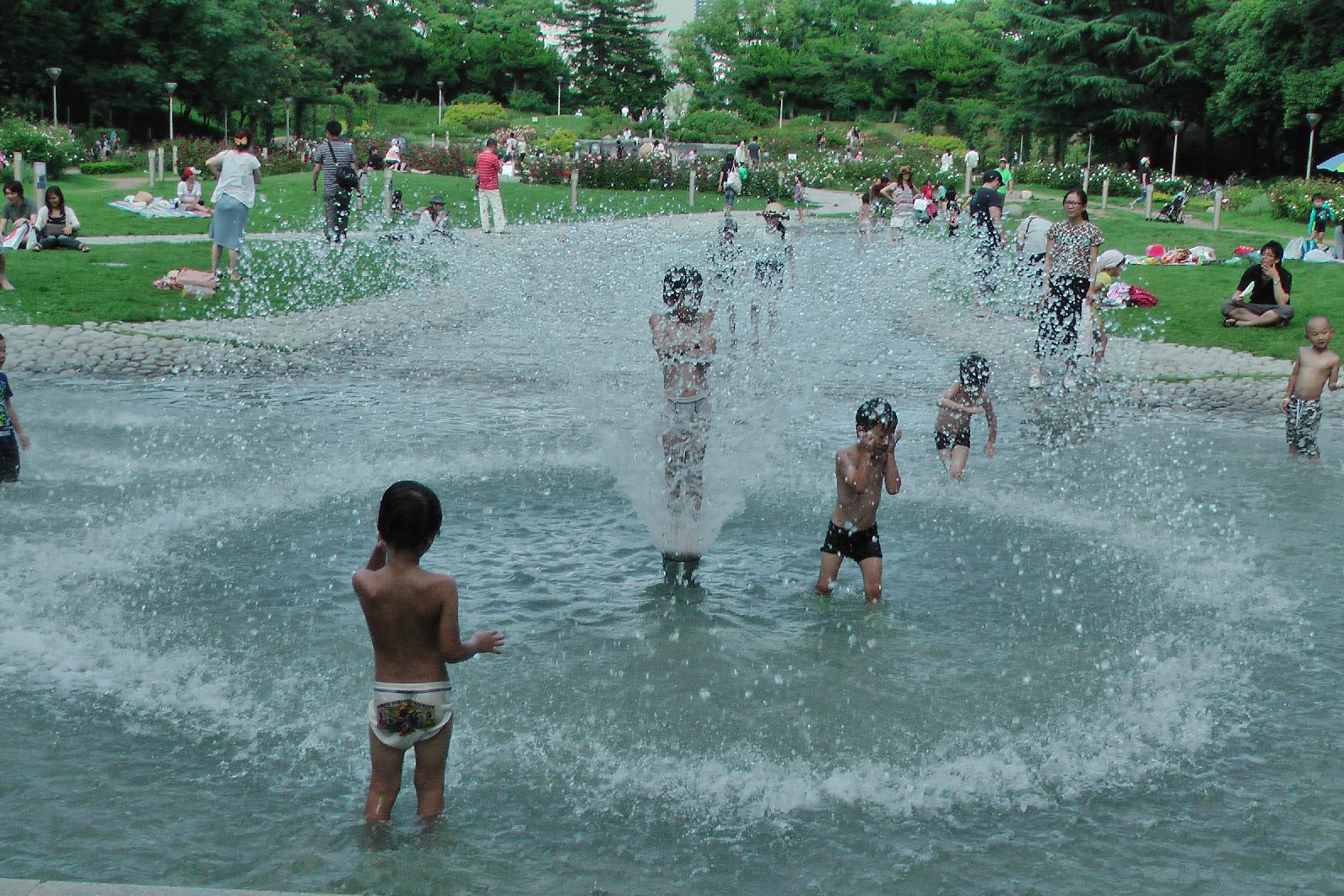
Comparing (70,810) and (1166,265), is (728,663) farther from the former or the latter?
(1166,265)

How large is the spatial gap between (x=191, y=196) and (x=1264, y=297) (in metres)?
19.5

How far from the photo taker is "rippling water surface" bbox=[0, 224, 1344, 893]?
4.39 metres

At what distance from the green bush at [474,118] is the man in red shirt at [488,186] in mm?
48513

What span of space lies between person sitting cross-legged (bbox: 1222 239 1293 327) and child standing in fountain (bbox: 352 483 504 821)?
45.2ft

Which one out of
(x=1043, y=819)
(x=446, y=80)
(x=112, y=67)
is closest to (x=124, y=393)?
(x=1043, y=819)

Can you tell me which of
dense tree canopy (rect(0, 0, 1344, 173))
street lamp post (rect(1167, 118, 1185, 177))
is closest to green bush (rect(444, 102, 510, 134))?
dense tree canopy (rect(0, 0, 1344, 173))

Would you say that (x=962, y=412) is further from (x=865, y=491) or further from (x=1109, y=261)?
(x=1109, y=261)

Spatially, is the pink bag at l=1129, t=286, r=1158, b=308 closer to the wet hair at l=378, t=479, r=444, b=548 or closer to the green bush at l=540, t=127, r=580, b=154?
the wet hair at l=378, t=479, r=444, b=548

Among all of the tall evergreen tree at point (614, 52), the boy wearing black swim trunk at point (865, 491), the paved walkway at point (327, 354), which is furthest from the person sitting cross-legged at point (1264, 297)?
the tall evergreen tree at point (614, 52)

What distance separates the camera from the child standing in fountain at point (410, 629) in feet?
13.3

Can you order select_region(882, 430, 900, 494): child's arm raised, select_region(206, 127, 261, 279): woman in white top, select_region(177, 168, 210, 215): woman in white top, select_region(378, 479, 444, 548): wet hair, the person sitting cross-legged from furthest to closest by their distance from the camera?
select_region(177, 168, 210, 215): woman in white top < select_region(206, 127, 261, 279): woman in white top < the person sitting cross-legged < select_region(882, 430, 900, 494): child's arm raised < select_region(378, 479, 444, 548): wet hair

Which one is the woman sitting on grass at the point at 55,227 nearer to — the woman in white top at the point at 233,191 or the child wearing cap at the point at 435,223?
the woman in white top at the point at 233,191

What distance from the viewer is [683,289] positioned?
673 centimetres

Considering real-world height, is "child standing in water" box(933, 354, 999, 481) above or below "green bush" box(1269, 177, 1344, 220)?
below
